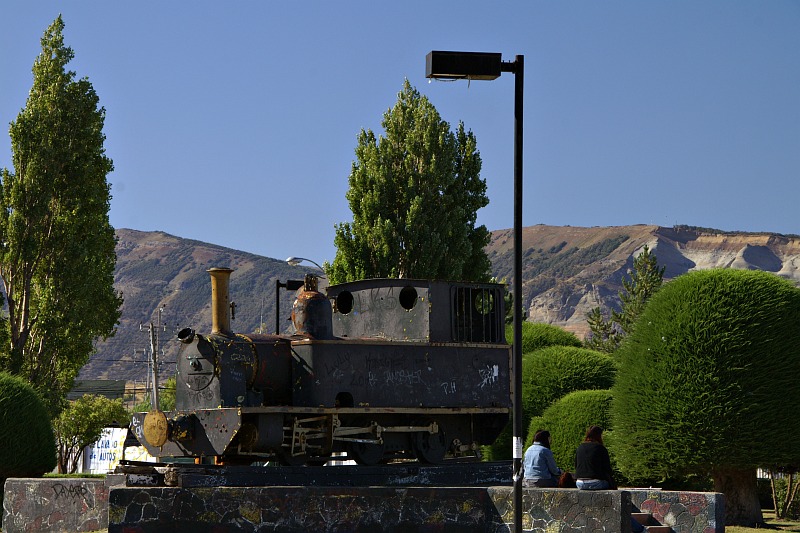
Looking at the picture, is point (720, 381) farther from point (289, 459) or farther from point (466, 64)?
point (466, 64)

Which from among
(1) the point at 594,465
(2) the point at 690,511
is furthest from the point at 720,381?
(1) the point at 594,465

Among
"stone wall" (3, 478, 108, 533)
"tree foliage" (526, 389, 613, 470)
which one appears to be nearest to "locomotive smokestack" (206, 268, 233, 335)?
"stone wall" (3, 478, 108, 533)

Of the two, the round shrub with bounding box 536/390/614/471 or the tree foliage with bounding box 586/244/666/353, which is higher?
the tree foliage with bounding box 586/244/666/353

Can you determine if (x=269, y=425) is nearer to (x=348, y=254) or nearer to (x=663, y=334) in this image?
(x=663, y=334)

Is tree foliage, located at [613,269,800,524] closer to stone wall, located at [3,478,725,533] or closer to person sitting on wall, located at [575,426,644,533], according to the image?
stone wall, located at [3,478,725,533]

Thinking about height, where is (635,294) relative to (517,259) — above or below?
above

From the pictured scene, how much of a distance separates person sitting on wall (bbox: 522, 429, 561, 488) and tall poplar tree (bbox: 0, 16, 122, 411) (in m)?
19.0

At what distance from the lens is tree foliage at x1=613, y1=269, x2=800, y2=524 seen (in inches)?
856

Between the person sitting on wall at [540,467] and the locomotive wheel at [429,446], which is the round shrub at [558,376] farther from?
the person sitting on wall at [540,467]

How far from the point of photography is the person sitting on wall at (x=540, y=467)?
16.6m

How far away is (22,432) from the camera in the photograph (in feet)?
77.5

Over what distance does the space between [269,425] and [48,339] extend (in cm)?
1505

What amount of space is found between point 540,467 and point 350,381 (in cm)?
478

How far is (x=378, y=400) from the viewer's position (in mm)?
20625
